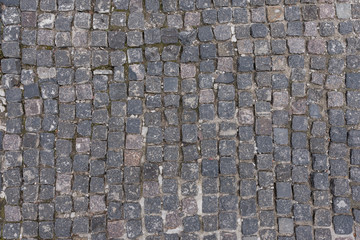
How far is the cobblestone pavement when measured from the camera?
3.95m

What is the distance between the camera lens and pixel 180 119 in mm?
4039

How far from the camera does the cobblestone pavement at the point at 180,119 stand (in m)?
3.95

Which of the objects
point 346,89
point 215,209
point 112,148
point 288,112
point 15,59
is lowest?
point 215,209

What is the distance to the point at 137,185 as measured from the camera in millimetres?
3963

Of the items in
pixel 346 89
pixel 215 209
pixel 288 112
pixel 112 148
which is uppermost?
pixel 346 89

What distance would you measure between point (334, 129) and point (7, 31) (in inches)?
158

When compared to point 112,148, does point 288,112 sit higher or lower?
higher

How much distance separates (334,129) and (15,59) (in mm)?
3830

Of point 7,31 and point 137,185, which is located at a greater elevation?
point 7,31

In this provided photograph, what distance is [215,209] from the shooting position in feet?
13.0

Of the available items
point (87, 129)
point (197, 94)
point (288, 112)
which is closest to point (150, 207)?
point (87, 129)

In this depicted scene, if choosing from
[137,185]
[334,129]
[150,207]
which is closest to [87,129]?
[137,185]

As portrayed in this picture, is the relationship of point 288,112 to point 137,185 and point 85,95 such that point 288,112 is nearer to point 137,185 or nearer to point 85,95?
point 137,185

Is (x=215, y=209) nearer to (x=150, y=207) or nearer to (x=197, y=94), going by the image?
(x=150, y=207)
